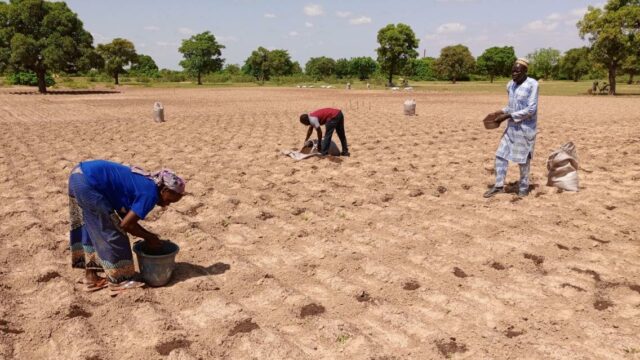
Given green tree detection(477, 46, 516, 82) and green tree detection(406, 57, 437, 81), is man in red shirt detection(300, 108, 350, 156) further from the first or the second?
green tree detection(477, 46, 516, 82)

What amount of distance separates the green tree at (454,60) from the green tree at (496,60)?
563 inches

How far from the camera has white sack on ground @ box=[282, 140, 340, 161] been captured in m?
9.06

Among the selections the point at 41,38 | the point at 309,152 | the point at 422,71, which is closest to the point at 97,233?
the point at 309,152

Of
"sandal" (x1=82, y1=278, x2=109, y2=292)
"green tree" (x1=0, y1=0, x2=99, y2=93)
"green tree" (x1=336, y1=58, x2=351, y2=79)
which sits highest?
"green tree" (x1=336, y1=58, x2=351, y2=79)

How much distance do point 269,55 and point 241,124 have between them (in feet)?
178

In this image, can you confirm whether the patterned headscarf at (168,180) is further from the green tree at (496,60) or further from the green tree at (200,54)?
the green tree at (496,60)

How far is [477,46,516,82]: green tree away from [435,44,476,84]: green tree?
1429 centimetres

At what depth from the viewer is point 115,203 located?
371 cm

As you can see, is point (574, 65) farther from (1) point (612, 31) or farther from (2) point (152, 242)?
(2) point (152, 242)

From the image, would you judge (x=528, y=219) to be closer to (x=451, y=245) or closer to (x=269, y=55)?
(x=451, y=245)

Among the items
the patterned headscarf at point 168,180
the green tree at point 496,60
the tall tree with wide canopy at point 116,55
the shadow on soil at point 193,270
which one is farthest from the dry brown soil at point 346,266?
the green tree at point 496,60

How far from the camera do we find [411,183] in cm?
742

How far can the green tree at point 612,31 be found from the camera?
27.7m

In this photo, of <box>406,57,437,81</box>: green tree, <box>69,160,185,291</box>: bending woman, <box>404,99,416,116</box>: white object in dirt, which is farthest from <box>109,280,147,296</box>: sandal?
<box>406,57,437,81</box>: green tree
